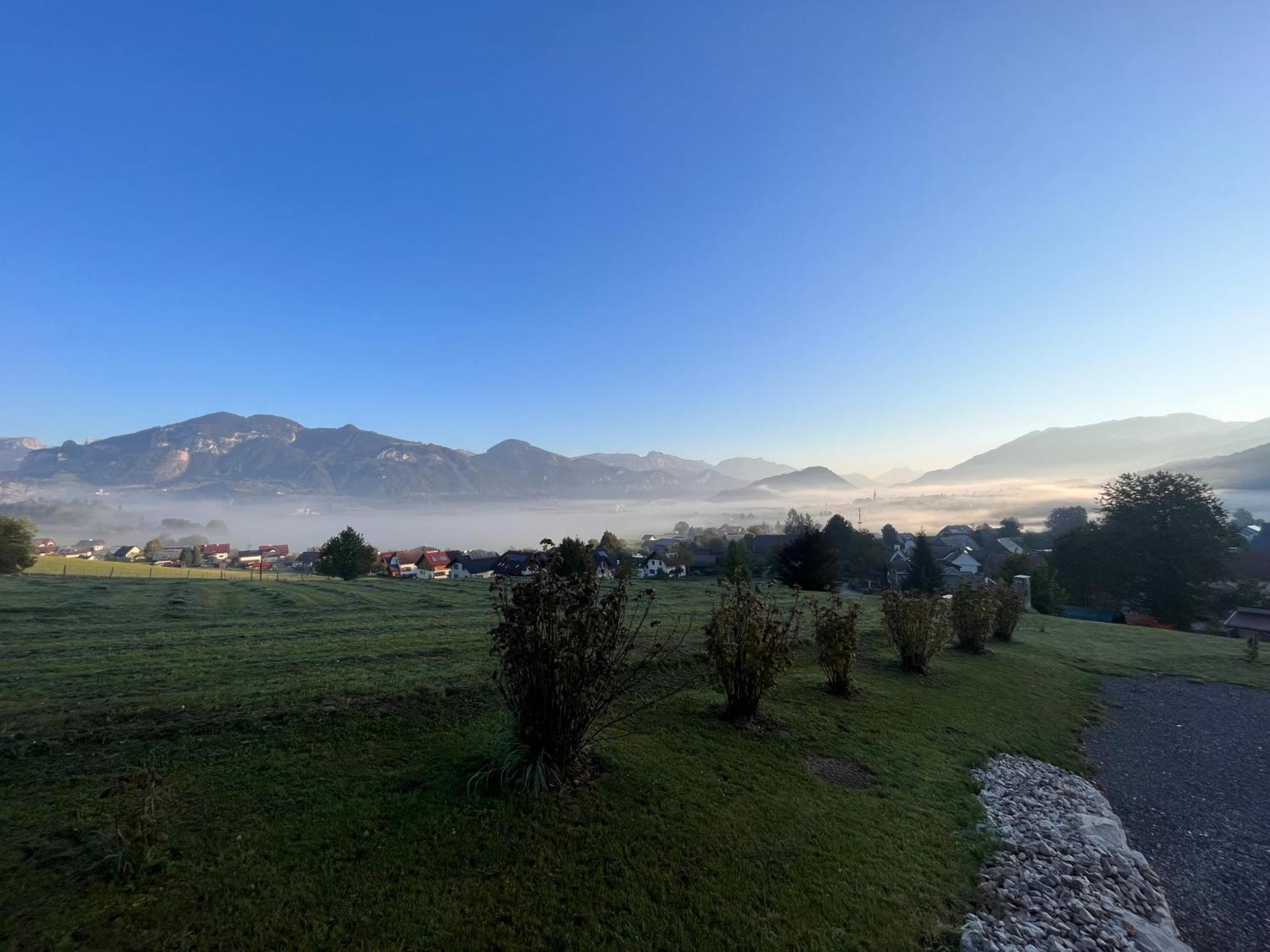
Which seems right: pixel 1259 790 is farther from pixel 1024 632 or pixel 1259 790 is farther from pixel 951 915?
pixel 1024 632

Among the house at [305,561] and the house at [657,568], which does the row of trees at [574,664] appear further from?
the house at [305,561]

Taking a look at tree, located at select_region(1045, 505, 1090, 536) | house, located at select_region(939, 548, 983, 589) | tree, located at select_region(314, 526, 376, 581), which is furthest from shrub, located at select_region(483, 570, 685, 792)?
tree, located at select_region(1045, 505, 1090, 536)

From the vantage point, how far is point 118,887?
127 inches

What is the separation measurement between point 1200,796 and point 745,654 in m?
6.42

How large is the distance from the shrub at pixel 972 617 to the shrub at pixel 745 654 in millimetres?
9531

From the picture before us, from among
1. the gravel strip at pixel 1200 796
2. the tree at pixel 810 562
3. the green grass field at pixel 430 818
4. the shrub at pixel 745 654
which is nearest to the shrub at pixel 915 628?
the green grass field at pixel 430 818

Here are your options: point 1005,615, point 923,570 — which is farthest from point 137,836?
point 923,570

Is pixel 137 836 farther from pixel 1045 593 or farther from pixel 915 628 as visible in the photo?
pixel 1045 593

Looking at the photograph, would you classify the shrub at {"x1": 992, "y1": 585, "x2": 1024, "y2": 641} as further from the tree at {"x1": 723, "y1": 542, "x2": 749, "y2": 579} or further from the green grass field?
the tree at {"x1": 723, "y1": 542, "x2": 749, "y2": 579}

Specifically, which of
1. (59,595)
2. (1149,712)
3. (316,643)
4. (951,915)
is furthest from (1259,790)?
(59,595)

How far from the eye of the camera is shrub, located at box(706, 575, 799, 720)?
23.6 feet

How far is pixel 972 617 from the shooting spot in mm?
14023

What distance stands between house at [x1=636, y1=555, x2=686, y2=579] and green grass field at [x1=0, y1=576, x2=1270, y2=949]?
205ft

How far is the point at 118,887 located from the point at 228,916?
30.5 inches
